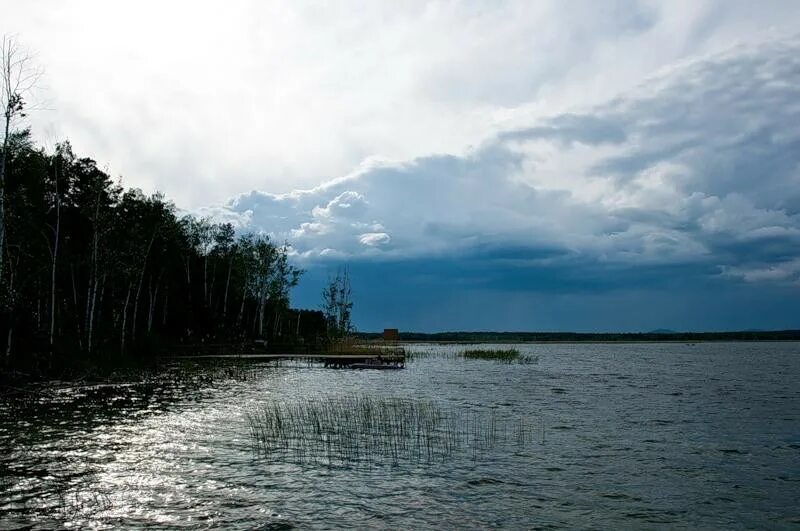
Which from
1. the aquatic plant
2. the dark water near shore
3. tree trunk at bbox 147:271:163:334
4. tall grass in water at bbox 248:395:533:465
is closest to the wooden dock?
tree trunk at bbox 147:271:163:334

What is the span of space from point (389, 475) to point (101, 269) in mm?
35216

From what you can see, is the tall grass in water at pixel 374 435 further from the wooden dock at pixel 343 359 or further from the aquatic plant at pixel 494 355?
the aquatic plant at pixel 494 355

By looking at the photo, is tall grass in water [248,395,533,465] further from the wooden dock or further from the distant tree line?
the wooden dock

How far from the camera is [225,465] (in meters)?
18.7

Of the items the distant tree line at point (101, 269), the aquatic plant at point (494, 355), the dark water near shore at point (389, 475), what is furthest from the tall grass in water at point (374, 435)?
the aquatic plant at point (494, 355)

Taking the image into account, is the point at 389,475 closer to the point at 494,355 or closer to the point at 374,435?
the point at 374,435

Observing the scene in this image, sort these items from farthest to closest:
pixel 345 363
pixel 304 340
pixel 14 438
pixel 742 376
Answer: pixel 304 340 → pixel 345 363 → pixel 742 376 → pixel 14 438

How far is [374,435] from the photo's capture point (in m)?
24.3

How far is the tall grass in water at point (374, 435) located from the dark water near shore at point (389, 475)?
873 millimetres

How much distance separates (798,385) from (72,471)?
5795 centimetres

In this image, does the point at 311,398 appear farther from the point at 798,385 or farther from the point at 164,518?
the point at 798,385

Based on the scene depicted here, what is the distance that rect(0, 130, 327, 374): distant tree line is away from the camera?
36.5 metres

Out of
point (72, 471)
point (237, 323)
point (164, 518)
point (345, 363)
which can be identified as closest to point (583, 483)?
point (164, 518)

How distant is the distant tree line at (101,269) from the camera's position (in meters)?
36.5
